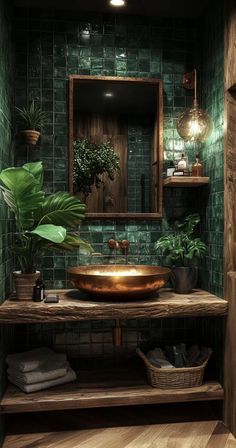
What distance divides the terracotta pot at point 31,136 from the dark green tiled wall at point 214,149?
3.84ft

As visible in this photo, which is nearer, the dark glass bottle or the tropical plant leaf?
the dark glass bottle

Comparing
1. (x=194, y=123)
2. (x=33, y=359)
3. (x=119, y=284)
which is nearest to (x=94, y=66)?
(x=194, y=123)

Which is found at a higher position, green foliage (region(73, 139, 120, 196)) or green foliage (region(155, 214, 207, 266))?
green foliage (region(73, 139, 120, 196))

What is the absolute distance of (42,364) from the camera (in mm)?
2586

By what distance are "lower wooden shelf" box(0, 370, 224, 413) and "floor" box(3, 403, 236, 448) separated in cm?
20

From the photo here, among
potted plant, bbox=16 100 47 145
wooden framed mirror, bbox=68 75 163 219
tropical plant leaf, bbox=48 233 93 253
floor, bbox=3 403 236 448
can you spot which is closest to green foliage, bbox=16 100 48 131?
Result: potted plant, bbox=16 100 47 145

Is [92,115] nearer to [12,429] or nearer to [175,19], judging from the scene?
[175,19]

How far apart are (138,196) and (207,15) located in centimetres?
133

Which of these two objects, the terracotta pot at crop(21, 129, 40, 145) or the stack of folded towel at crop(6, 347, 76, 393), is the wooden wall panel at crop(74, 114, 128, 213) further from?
the stack of folded towel at crop(6, 347, 76, 393)

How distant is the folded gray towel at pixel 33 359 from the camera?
250 cm

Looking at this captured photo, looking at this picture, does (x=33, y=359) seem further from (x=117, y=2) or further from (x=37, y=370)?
(x=117, y=2)

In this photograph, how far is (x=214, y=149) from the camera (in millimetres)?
2770

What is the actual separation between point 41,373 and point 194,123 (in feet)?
6.15

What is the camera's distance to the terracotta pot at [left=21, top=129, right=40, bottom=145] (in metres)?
2.80
